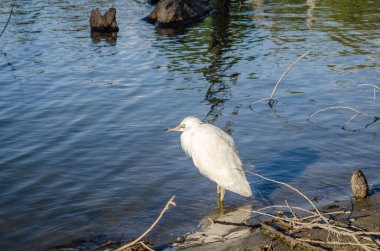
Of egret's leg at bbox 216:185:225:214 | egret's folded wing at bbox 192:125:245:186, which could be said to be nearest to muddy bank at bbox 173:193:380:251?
egret's leg at bbox 216:185:225:214

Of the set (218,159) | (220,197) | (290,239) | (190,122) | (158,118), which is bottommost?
(220,197)

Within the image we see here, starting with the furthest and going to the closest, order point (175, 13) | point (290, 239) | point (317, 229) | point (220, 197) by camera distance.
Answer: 1. point (175, 13)
2. point (220, 197)
3. point (317, 229)
4. point (290, 239)

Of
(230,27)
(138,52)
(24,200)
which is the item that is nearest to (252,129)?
(24,200)

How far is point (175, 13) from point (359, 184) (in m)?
19.5

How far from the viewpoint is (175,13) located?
26516 mm

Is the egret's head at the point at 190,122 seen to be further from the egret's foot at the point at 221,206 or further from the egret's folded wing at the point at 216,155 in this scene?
the egret's foot at the point at 221,206

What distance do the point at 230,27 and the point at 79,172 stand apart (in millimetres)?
16137

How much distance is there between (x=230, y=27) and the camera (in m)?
25.2

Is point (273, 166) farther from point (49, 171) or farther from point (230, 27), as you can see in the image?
point (230, 27)

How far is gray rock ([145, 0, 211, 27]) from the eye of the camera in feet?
86.4

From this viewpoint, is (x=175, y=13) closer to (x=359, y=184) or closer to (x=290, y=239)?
(x=359, y=184)

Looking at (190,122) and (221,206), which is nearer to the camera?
(221,206)

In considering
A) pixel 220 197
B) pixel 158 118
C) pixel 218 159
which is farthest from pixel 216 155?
pixel 158 118

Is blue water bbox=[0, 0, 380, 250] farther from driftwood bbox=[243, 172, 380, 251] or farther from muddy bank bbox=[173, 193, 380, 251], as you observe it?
driftwood bbox=[243, 172, 380, 251]
